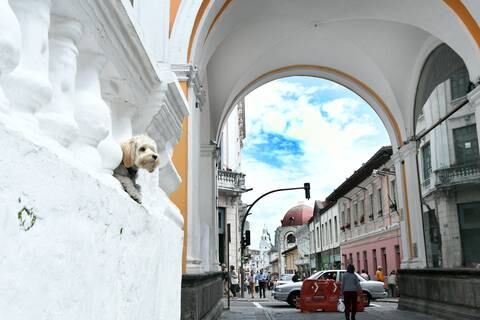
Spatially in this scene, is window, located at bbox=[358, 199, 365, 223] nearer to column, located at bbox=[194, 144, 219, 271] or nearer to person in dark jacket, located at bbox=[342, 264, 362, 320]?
column, located at bbox=[194, 144, 219, 271]

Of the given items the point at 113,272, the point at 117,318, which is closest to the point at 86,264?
the point at 113,272

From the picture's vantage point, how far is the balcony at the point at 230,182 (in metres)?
23.8

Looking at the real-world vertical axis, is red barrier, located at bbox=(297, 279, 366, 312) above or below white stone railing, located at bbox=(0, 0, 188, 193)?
below

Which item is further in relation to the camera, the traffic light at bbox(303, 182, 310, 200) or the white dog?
the traffic light at bbox(303, 182, 310, 200)

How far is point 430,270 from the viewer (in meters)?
11.1

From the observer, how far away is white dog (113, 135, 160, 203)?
187 centimetres

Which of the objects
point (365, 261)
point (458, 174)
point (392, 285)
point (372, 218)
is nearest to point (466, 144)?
point (458, 174)

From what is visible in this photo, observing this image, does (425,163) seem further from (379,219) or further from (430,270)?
(379,219)

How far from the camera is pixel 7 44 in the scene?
43.6 inches

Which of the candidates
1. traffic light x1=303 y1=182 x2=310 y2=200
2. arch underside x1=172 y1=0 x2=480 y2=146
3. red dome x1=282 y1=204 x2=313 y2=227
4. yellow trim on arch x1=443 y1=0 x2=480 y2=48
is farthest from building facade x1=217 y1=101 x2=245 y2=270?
red dome x1=282 y1=204 x2=313 y2=227

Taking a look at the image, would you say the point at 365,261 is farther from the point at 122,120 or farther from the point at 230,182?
the point at 122,120

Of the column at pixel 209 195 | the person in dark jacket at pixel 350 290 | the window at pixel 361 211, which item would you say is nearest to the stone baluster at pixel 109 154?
the person in dark jacket at pixel 350 290

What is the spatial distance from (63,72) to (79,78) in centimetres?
17

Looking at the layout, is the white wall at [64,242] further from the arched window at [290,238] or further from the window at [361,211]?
the arched window at [290,238]
